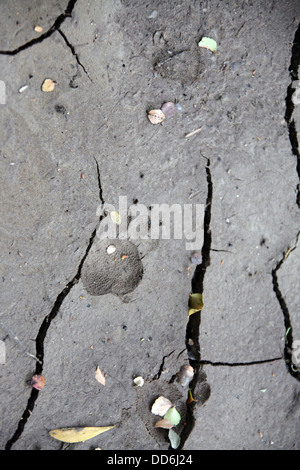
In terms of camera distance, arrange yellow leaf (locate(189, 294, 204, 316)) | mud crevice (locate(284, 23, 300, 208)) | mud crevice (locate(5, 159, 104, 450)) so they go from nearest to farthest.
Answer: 1. mud crevice (locate(5, 159, 104, 450))
2. yellow leaf (locate(189, 294, 204, 316))
3. mud crevice (locate(284, 23, 300, 208))

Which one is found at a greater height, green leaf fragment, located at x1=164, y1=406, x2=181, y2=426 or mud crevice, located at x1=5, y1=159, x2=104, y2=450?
mud crevice, located at x1=5, y1=159, x2=104, y2=450

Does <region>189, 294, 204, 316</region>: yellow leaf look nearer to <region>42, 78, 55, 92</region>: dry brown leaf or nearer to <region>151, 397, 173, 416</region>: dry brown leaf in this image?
<region>151, 397, 173, 416</region>: dry brown leaf

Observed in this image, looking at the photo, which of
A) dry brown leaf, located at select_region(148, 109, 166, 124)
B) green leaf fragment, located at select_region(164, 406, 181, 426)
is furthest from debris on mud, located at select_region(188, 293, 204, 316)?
dry brown leaf, located at select_region(148, 109, 166, 124)

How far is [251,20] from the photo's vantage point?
8.74ft

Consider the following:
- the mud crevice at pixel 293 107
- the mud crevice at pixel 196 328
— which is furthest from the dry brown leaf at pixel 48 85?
the mud crevice at pixel 293 107

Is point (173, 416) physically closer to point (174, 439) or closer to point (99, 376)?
point (174, 439)

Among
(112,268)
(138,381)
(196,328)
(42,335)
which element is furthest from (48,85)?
(138,381)

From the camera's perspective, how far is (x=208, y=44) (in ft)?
8.63

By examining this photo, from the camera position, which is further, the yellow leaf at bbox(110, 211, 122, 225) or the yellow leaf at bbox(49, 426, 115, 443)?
the yellow leaf at bbox(110, 211, 122, 225)

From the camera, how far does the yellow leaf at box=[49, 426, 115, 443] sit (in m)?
2.42

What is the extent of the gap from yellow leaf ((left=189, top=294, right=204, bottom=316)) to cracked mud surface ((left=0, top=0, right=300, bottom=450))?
1.2 inches

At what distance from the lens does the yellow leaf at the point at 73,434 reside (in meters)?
2.42

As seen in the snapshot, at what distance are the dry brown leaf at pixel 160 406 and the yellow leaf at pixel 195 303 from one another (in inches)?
20.2
